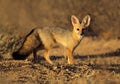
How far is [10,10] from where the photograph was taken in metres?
25.4

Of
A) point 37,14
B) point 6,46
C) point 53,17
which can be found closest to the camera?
point 6,46

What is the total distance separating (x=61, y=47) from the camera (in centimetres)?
1456

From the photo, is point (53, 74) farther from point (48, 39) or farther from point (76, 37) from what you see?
point (76, 37)

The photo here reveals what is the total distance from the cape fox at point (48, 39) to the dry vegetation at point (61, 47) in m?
0.32

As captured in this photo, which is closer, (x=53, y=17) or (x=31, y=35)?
(x=31, y=35)

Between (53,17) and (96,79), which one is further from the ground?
(53,17)

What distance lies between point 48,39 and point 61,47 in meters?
4.50

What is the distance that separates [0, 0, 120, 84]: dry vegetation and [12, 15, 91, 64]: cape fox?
0.32m

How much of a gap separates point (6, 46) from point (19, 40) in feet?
1.73

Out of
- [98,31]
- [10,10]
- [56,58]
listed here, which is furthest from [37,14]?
[56,58]

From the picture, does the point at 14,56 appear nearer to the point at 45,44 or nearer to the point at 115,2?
the point at 45,44

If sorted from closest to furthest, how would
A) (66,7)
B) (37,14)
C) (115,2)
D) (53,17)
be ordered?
(115,2) → (66,7) → (53,17) → (37,14)

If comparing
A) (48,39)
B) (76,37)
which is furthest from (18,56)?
(76,37)

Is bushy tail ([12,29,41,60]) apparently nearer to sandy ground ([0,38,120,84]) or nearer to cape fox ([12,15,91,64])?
cape fox ([12,15,91,64])
